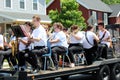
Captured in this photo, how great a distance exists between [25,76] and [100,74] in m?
3.51

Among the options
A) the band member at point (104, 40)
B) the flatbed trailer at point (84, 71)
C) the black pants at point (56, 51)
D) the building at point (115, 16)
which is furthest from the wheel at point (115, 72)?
the building at point (115, 16)

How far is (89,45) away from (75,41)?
0.49 m

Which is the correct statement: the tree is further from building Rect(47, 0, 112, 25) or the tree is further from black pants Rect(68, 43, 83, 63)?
black pants Rect(68, 43, 83, 63)

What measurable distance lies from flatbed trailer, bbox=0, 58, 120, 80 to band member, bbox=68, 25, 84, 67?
0.49 meters

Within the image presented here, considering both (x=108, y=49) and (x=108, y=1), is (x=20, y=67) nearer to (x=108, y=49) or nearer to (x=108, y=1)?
(x=108, y=49)

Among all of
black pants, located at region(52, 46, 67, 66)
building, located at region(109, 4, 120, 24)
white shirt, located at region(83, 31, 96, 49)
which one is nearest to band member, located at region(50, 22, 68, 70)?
black pants, located at region(52, 46, 67, 66)

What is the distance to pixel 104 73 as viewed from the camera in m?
11.7

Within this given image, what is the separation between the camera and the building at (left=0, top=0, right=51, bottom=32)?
34.2 m

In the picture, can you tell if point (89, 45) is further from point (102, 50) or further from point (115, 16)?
point (115, 16)

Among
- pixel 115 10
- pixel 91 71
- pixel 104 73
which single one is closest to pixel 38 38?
pixel 91 71

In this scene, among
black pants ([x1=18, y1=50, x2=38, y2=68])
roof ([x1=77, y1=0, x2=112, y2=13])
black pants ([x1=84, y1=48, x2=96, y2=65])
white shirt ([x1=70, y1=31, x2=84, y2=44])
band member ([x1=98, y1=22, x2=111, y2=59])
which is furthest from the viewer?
roof ([x1=77, y1=0, x2=112, y2=13])

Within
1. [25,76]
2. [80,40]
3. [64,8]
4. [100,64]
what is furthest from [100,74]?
[64,8]

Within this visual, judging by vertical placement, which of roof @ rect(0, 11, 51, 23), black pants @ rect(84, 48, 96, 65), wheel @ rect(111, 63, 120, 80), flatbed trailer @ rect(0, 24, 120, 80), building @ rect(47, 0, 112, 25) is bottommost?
wheel @ rect(111, 63, 120, 80)

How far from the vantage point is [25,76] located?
336 inches
